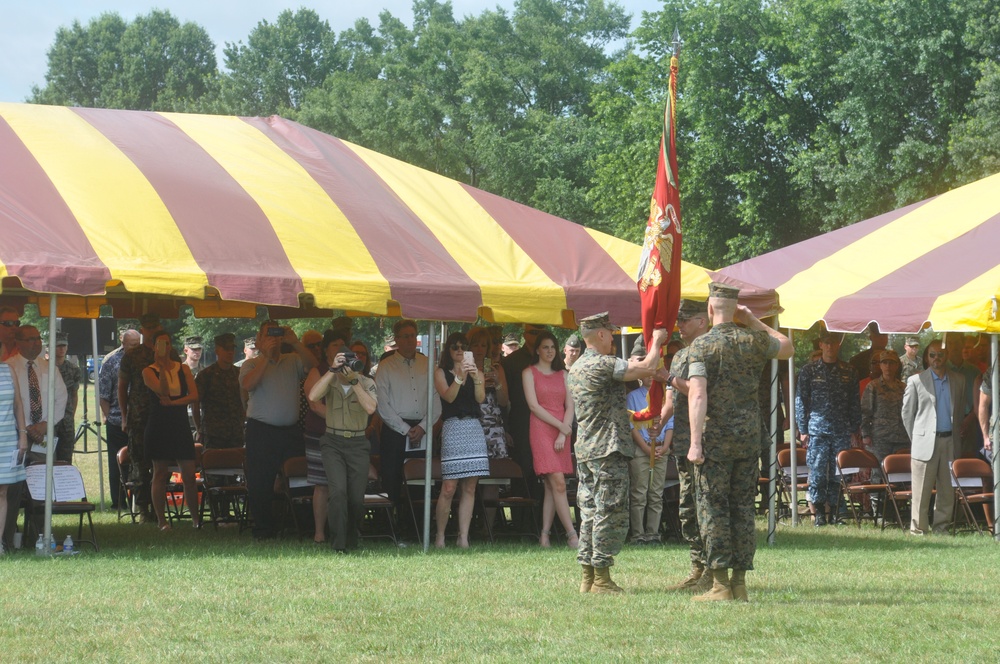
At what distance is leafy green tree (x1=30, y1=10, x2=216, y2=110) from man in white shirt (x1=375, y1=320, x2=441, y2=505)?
53297 mm

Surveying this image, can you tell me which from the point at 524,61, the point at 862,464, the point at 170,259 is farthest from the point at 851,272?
the point at 524,61

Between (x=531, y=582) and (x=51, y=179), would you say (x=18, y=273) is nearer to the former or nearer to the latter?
(x=51, y=179)

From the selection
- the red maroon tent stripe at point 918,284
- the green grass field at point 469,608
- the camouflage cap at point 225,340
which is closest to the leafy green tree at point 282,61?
the camouflage cap at point 225,340

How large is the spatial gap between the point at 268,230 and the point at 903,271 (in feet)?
19.5

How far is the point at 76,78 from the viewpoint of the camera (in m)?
63.2

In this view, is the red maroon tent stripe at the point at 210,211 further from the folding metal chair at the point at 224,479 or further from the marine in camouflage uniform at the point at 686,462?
the marine in camouflage uniform at the point at 686,462

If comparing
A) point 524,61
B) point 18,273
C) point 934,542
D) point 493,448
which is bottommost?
Answer: point 934,542

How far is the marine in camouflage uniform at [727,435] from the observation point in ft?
24.6

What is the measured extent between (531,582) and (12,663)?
3.55 meters

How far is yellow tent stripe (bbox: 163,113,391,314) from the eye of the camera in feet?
32.6

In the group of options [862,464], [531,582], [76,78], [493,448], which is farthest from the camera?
[76,78]

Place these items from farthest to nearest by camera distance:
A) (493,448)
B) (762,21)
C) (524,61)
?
(524,61) < (762,21) < (493,448)

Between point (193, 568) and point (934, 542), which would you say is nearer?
point (193, 568)

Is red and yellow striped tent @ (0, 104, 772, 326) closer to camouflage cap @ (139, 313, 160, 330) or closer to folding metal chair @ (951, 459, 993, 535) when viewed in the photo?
camouflage cap @ (139, 313, 160, 330)
